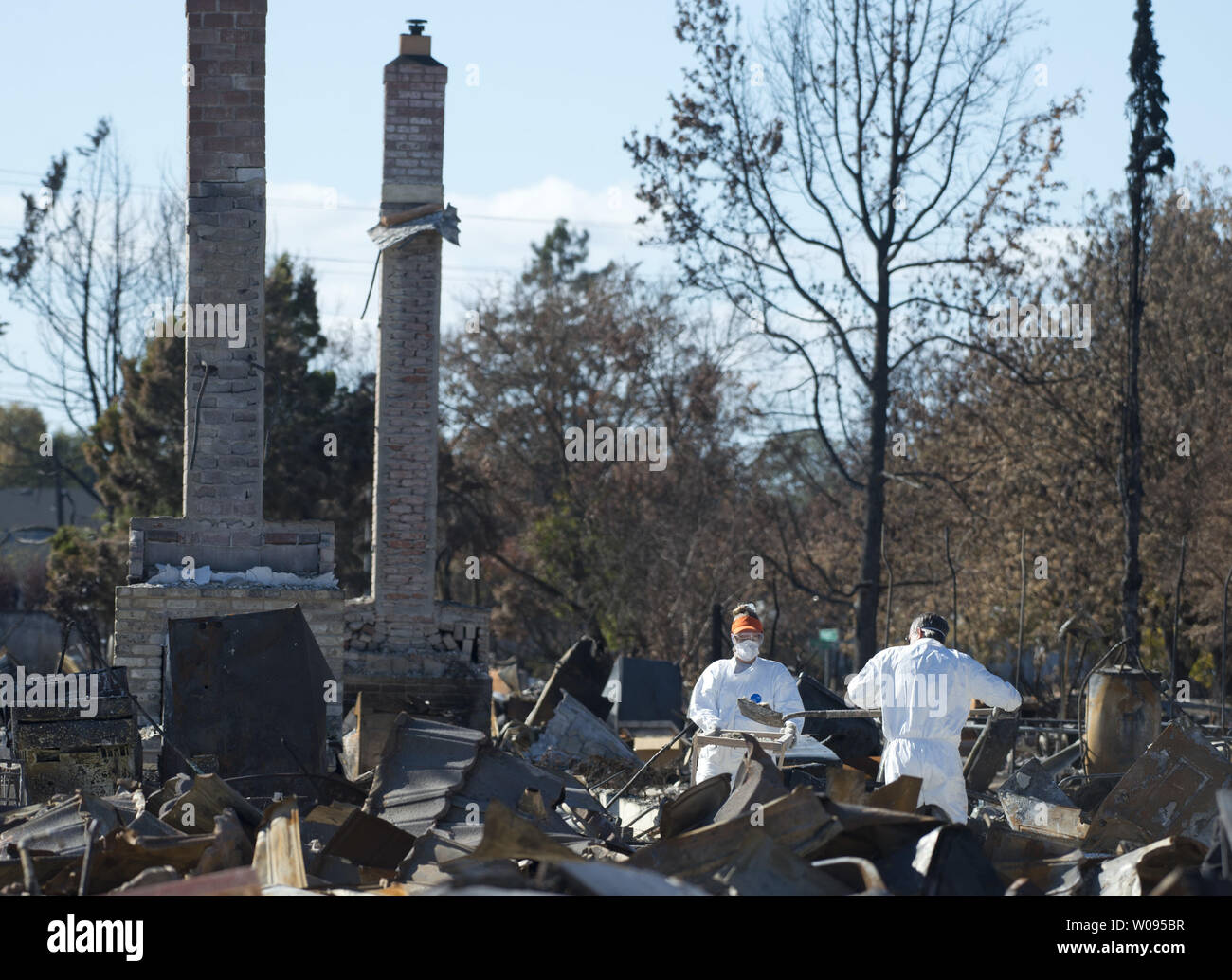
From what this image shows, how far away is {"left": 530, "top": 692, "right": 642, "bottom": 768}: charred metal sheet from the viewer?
11531 millimetres

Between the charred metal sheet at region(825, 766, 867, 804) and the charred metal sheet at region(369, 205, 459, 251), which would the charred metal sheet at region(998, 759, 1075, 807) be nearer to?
the charred metal sheet at region(825, 766, 867, 804)

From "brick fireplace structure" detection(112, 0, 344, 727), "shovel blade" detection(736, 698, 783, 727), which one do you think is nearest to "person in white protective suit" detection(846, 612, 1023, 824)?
"shovel blade" detection(736, 698, 783, 727)

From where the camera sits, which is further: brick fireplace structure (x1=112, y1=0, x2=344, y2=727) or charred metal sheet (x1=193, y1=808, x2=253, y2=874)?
brick fireplace structure (x1=112, y1=0, x2=344, y2=727)

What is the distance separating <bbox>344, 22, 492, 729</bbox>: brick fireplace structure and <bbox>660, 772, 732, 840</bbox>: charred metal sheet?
7.21m

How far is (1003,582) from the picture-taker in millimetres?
19391

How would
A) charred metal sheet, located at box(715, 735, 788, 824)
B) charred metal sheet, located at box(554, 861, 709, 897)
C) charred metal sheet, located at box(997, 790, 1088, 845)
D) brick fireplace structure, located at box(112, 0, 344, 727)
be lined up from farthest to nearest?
brick fireplace structure, located at box(112, 0, 344, 727) < charred metal sheet, located at box(997, 790, 1088, 845) < charred metal sheet, located at box(715, 735, 788, 824) < charred metal sheet, located at box(554, 861, 709, 897)

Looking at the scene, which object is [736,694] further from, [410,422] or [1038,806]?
[410,422]

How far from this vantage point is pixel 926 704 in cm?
702

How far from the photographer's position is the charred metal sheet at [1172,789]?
730 cm

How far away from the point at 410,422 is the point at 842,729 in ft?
16.9

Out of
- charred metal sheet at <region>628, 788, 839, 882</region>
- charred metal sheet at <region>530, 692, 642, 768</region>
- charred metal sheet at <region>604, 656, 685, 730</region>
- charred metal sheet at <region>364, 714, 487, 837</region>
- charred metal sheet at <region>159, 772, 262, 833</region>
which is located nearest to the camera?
charred metal sheet at <region>628, 788, 839, 882</region>
